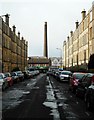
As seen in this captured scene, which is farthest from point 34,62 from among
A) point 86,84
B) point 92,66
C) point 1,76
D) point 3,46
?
point 86,84

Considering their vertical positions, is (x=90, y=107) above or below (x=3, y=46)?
below

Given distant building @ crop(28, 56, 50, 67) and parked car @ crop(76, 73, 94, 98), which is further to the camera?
distant building @ crop(28, 56, 50, 67)

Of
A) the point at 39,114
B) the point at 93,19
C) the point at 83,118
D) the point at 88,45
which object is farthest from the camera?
the point at 88,45

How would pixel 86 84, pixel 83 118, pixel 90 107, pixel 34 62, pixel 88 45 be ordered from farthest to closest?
1. pixel 34 62
2. pixel 88 45
3. pixel 86 84
4. pixel 90 107
5. pixel 83 118

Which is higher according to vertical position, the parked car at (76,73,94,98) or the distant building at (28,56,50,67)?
the distant building at (28,56,50,67)

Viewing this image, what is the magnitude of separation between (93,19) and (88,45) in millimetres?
7049

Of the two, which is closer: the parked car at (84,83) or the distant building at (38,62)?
the parked car at (84,83)

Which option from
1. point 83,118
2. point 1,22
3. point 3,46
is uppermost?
point 1,22

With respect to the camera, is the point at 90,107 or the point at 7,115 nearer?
the point at 7,115

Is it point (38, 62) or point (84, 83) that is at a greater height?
point (38, 62)

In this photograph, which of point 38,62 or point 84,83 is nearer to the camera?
point 84,83

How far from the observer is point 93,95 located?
A: 1337cm

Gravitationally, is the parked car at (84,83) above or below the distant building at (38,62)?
below

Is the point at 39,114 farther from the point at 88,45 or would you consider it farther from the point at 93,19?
the point at 88,45
